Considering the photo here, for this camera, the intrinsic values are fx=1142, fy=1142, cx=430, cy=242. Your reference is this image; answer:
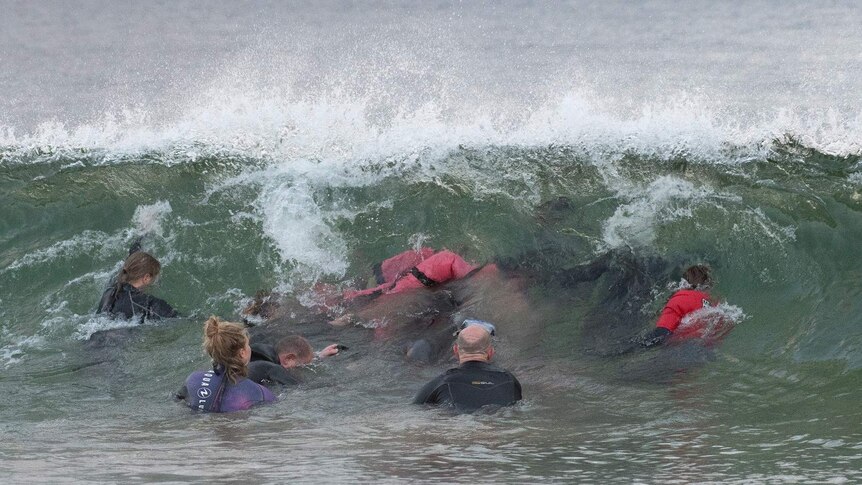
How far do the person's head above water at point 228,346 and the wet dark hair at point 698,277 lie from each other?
4.08 meters

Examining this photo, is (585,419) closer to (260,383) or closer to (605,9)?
(260,383)

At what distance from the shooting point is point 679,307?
9453 mm

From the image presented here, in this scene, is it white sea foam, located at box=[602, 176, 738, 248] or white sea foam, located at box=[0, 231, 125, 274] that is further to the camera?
white sea foam, located at box=[0, 231, 125, 274]

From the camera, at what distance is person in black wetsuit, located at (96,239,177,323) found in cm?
1020

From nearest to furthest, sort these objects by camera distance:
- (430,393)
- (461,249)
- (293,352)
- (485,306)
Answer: (430,393) → (293,352) → (485,306) → (461,249)

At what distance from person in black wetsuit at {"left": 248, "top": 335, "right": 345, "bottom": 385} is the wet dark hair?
332cm

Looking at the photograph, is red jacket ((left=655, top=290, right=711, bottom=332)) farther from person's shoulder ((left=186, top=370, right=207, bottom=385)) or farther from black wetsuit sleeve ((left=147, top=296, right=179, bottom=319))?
black wetsuit sleeve ((left=147, top=296, right=179, bottom=319))

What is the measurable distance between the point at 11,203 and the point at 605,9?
18.3 metres

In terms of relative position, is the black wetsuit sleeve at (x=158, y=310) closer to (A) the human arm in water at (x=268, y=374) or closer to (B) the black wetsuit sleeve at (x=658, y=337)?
(A) the human arm in water at (x=268, y=374)

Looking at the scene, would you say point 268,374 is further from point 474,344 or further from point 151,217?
point 151,217

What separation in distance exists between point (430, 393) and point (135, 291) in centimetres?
376

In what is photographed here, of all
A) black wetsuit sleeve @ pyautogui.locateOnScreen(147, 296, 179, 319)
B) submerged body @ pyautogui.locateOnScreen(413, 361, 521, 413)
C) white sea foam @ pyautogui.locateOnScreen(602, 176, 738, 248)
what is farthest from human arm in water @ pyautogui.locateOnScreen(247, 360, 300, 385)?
white sea foam @ pyautogui.locateOnScreen(602, 176, 738, 248)

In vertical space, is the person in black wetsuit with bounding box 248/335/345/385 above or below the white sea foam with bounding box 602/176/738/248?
below

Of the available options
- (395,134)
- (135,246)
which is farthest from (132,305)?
(395,134)
